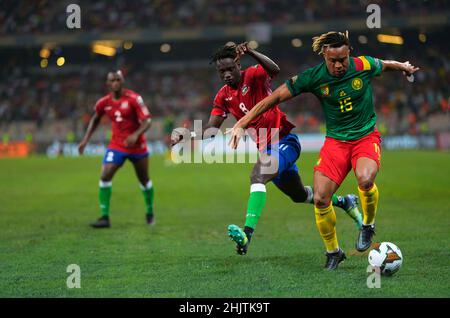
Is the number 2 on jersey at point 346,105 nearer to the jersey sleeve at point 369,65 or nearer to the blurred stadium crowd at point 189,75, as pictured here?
the jersey sleeve at point 369,65

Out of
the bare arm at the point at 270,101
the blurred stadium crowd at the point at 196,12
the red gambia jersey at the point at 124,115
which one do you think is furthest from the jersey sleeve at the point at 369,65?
the blurred stadium crowd at the point at 196,12

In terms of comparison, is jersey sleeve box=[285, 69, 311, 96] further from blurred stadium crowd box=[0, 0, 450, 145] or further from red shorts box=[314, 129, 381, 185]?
blurred stadium crowd box=[0, 0, 450, 145]

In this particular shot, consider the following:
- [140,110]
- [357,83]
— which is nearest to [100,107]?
[140,110]

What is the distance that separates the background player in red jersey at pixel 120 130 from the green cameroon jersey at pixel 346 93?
5.56m

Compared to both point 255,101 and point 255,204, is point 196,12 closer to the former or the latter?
point 255,101

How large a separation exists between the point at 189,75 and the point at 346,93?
4260 cm

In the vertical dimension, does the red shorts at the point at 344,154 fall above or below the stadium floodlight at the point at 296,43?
below

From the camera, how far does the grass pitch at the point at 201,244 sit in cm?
687

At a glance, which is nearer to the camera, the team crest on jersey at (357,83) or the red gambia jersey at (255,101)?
the team crest on jersey at (357,83)

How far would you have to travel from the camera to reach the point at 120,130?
13.2 meters

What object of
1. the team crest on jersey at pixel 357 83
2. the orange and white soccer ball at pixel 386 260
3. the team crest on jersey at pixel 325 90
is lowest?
the orange and white soccer ball at pixel 386 260

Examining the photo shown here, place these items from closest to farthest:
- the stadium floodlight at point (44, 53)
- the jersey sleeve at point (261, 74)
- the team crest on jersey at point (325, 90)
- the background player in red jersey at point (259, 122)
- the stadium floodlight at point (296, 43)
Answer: the team crest on jersey at point (325, 90) < the background player in red jersey at point (259, 122) < the jersey sleeve at point (261, 74) < the stadium floodlight at point (296, 43) < the stadium floodlight at point (44, 53)

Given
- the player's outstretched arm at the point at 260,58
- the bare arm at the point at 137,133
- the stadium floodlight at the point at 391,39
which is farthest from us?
the stadium floodlight at the point at 391,39
